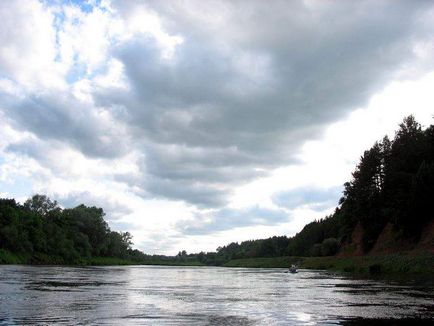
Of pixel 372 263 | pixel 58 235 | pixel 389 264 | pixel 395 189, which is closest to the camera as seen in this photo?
pixel 389 264

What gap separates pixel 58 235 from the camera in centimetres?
14875

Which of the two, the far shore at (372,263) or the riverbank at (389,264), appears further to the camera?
the far shore at (372,263)

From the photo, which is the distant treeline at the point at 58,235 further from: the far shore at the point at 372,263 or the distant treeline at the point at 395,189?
the distant treeline at the point at 395,189

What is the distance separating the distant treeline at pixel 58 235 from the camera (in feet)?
414

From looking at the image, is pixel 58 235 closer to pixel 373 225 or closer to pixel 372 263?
pixel 373 225

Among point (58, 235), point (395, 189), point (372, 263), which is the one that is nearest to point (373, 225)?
point (395, 189)

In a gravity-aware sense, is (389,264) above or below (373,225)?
below

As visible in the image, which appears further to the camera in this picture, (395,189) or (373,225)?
(373,225)

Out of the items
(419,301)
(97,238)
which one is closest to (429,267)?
(419,301)

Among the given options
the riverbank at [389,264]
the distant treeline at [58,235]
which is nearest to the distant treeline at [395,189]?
the riverbank at [389,264]

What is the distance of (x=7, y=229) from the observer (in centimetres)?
11888

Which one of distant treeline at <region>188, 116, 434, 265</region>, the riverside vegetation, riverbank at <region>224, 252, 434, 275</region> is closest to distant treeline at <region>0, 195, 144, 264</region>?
the riverside vegetation

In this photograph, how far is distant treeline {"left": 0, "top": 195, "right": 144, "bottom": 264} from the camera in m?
126

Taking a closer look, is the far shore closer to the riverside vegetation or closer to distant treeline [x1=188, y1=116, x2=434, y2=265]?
the riverside vegetation
